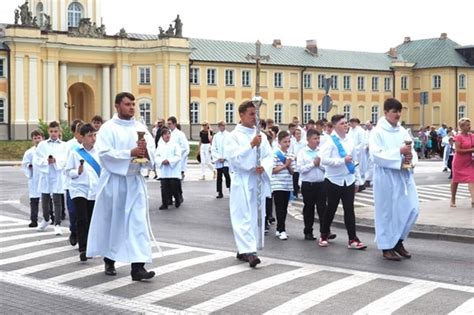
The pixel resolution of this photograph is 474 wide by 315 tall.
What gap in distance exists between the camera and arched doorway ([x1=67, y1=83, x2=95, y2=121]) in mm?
72500

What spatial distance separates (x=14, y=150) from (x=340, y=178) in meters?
47.1

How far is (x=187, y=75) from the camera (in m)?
72.0

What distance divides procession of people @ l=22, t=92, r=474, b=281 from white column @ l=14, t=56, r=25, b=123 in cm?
5104

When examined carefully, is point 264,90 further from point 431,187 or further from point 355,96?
point 431,187

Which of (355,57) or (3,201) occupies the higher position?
(355,57)

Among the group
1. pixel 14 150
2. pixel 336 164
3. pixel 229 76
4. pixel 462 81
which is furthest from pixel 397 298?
pixel 462 81

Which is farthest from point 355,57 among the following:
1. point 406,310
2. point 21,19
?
point 406,310

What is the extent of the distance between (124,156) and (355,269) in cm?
329

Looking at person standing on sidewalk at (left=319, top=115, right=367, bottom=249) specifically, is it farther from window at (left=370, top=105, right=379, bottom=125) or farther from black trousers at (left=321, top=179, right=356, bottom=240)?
window at (left=370, top=105, right=379, bottom=125)

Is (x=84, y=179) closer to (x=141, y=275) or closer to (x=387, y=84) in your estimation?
(x=141, y=275)

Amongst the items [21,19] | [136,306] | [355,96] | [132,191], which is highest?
[21,19]

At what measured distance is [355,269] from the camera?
36.0ft

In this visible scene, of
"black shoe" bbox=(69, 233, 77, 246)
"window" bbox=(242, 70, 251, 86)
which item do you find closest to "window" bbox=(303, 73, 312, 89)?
"window" bbox=(242, 70, 251, 86)

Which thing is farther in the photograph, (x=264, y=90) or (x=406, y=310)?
(x=264, y=90)
